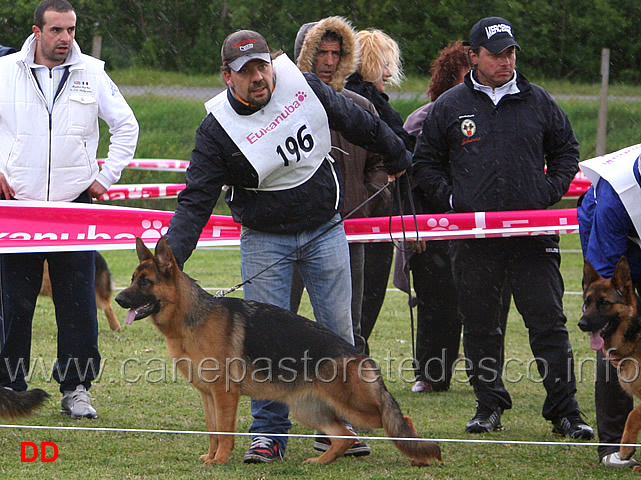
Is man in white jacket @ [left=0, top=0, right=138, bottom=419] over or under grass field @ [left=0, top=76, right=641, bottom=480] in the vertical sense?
over

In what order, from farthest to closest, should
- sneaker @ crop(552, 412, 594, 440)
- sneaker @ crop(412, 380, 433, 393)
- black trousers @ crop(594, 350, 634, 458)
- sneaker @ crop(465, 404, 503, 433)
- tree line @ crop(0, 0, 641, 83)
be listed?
tree line @ crop(0, 0, 641, 83)
sneaker @ crop(412, 380, 433, 393)
sneaker @ crop(465, 404, 503, 433)
sneaker @ crop(552, 412, 594, 440)
black trousers @ crop(594, 350, 634, 458)

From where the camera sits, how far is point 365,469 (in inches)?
168

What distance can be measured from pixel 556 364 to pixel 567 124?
1336mm

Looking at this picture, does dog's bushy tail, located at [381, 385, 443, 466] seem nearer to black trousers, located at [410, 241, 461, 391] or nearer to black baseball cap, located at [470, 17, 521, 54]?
black baseball cap, located at [470, 17, 521, 54]

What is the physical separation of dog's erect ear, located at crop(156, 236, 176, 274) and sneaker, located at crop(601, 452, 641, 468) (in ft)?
7.39

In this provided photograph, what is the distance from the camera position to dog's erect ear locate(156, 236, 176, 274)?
409 cm

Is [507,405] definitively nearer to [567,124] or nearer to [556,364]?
[556,364]

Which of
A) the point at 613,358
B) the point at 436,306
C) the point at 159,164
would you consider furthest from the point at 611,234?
the point at 159,164

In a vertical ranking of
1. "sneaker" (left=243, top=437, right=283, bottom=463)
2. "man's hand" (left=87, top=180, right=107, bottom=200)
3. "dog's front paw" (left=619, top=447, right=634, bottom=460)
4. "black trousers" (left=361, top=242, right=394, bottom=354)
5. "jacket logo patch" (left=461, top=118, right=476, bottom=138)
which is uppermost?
"jacket logo patch" (left=461, top=118, right=476, bottom=138)

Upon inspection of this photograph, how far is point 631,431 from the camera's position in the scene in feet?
13.8

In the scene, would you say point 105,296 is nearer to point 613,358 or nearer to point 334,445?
point 334,445

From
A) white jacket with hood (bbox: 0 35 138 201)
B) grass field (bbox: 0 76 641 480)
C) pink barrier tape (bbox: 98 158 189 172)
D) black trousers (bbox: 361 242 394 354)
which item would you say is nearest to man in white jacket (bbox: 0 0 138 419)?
white jacket with hood (bbox: 0 35 138 201)

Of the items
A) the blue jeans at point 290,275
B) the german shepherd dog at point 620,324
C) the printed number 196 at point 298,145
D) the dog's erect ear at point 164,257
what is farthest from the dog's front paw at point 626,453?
the dog's erect ear at point 164,257

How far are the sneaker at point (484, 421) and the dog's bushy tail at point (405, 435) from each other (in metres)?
0.78
